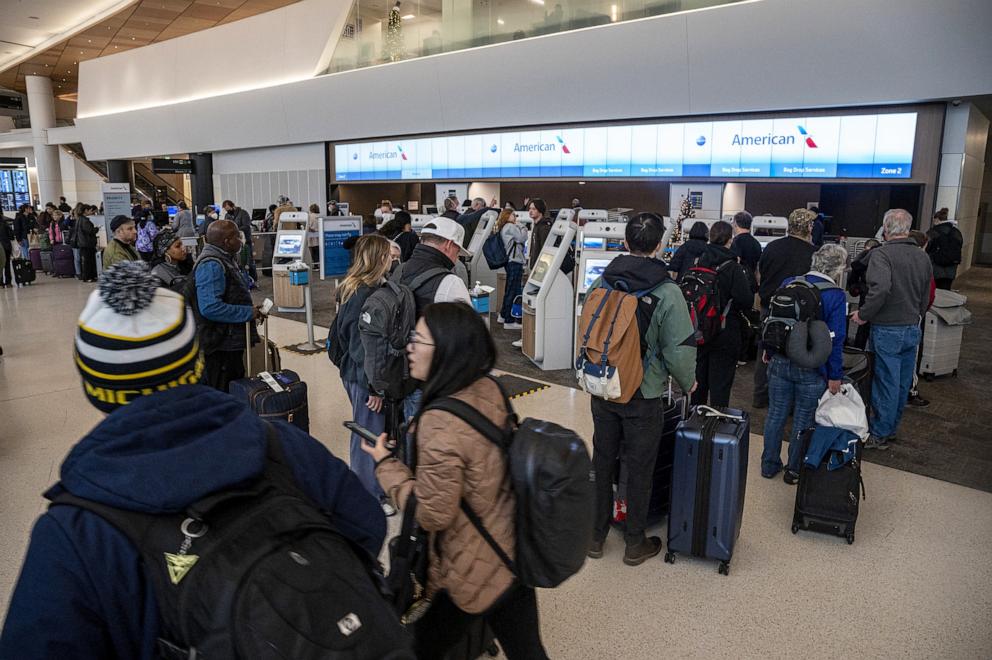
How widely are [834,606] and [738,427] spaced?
32.6 inches

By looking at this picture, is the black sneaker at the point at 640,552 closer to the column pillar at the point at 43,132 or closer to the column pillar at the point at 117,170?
the column pillar at the point at 117,170

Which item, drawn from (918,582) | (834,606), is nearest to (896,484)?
(918,582)

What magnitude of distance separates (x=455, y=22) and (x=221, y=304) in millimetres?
12333

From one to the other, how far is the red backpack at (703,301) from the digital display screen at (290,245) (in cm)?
733

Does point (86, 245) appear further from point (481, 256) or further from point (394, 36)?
point (481, 256)

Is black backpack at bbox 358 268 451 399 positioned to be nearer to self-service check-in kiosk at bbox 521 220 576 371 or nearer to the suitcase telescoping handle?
the suitcase telescoping handle

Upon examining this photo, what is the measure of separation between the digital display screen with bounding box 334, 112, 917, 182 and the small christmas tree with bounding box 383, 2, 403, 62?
6.67ft

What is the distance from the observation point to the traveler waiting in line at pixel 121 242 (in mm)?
6223

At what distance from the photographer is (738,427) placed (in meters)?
3.15

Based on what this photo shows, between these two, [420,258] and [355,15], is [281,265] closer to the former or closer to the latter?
[420,258]

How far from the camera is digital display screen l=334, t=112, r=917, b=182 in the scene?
10.4 metres

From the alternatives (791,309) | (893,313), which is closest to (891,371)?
(893,313)

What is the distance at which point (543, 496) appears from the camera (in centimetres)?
161

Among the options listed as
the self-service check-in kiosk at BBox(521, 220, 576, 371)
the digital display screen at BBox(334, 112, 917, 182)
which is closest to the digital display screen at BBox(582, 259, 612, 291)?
the self-service check-in kiosk at BBox(521, 220, 576, 371)
